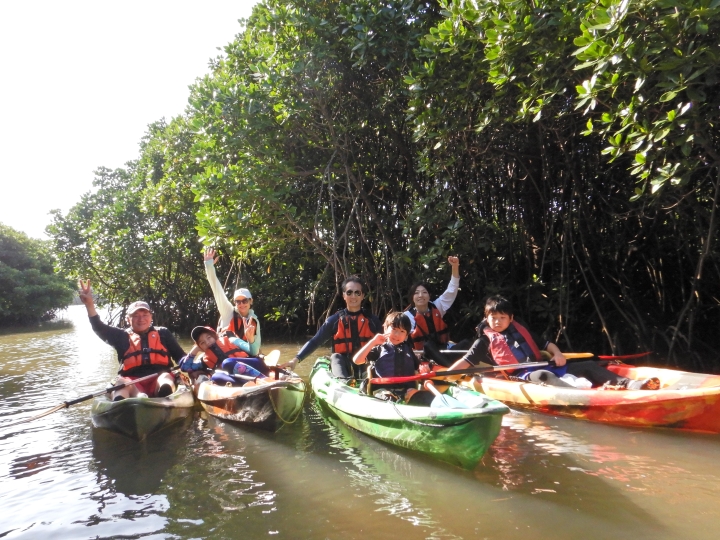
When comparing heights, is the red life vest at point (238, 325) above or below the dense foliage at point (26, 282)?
below

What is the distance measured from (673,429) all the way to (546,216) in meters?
3.42

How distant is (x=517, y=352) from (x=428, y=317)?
1.54m

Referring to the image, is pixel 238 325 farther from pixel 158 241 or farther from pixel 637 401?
pixel 158 241

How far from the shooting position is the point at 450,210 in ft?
21.9

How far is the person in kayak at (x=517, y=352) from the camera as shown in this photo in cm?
450

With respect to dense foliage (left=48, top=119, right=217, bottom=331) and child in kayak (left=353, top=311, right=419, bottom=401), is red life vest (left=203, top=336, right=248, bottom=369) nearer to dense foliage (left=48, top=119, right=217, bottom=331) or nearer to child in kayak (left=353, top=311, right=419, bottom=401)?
child in kayak (left=353, top=311, right=419, bottom=401)

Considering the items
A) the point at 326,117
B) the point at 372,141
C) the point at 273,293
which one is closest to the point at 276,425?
the point at 326,117

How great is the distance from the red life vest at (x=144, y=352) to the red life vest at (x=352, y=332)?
157 cm

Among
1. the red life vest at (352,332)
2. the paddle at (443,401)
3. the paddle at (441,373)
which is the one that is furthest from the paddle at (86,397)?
the paddle at (443,401)

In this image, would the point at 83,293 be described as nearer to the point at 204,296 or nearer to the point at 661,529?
the point at 661,529

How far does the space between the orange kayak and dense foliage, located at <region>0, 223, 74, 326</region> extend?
855 inches

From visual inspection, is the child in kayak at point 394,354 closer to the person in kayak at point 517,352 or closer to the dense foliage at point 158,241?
the person in kayak at point 517,352

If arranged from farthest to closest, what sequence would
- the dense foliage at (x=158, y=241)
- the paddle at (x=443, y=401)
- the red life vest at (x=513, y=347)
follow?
the dense foliage at (x=158, y=241) → the red life vest at (x=513, y=347) → the paddle at (x=443, y=401)

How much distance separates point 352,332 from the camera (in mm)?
4945
